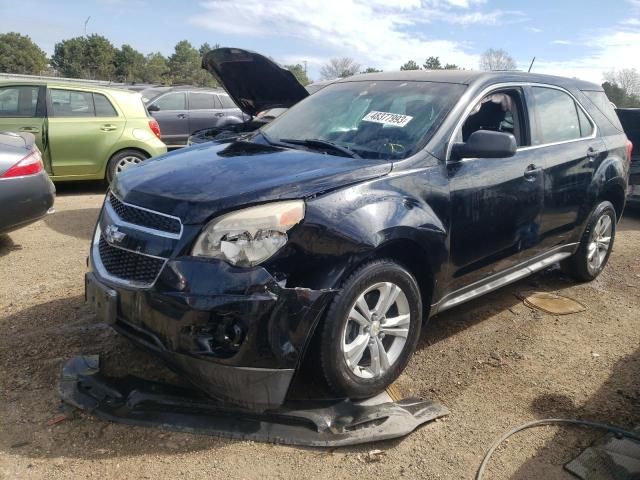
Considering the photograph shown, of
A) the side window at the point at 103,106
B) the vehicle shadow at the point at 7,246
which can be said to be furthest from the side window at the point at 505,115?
A: the side window at the point at 103,106

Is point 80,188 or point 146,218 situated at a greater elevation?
point 146,218

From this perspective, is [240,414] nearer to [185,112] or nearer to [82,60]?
[185,112]

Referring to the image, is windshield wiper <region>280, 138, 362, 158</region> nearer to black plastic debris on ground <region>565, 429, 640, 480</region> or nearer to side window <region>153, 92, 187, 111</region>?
black plastic debris on ground <region>565, 429, 640, 480</region>

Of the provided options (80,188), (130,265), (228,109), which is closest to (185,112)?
(228,109)

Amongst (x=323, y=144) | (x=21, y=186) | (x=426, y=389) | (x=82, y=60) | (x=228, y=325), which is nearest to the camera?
(x=228, y=325)

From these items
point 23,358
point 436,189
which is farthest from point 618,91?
point 23,358

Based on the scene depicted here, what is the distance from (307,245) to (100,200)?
6.02m

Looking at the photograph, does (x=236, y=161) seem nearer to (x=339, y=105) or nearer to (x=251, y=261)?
(x=251, y=261)

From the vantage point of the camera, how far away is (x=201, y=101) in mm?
12508

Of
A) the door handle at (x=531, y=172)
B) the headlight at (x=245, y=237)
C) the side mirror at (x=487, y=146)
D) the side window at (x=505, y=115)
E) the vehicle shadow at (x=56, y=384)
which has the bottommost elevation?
the vehicle shadow at (x=56, y=384)

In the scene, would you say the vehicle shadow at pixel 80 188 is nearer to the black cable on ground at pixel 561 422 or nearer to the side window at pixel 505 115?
the side window at pixel 505 115

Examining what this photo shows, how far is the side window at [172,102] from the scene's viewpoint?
1218cm

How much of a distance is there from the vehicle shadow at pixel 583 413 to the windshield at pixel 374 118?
1.67 m

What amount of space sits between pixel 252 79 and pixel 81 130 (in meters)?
3.09
